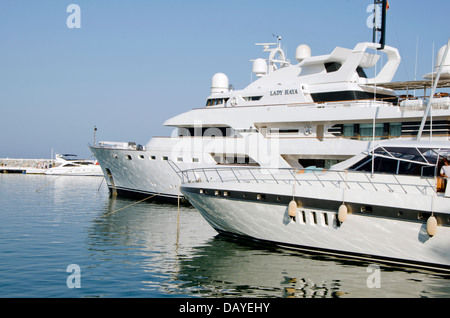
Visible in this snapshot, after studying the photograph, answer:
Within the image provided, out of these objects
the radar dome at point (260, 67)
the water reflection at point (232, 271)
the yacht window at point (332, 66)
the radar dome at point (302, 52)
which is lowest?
the water reflection at point (232, 271)

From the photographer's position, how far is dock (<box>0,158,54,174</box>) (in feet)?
228

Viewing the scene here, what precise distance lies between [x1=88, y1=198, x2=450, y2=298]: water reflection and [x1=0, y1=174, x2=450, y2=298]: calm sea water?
0.02 meters

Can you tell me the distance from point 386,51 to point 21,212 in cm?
1954

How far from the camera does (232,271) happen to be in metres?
11.7

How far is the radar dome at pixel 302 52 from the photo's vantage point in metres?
27.0

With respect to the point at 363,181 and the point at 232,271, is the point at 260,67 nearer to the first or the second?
the point at 363,181

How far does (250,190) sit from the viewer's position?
13281 millimetres

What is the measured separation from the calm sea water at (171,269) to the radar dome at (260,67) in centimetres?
1412

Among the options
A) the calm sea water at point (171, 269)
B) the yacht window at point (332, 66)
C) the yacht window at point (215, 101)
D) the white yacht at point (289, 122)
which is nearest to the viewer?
the calm sea water at point (171, 269)

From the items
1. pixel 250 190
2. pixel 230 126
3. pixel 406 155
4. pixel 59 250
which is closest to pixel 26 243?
pixel 59 250

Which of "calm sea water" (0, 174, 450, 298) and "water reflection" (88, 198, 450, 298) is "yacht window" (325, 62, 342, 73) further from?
"water reflection" (88, 198, 450, 298)

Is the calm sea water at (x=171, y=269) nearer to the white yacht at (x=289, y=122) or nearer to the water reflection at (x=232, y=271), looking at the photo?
the water reflection at (x=232, y=271)

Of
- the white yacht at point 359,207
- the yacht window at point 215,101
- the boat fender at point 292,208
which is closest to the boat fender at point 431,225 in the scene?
the white yacht at point 359,207

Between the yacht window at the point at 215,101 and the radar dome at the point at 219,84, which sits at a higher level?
the radar dome at the point at 219,84
